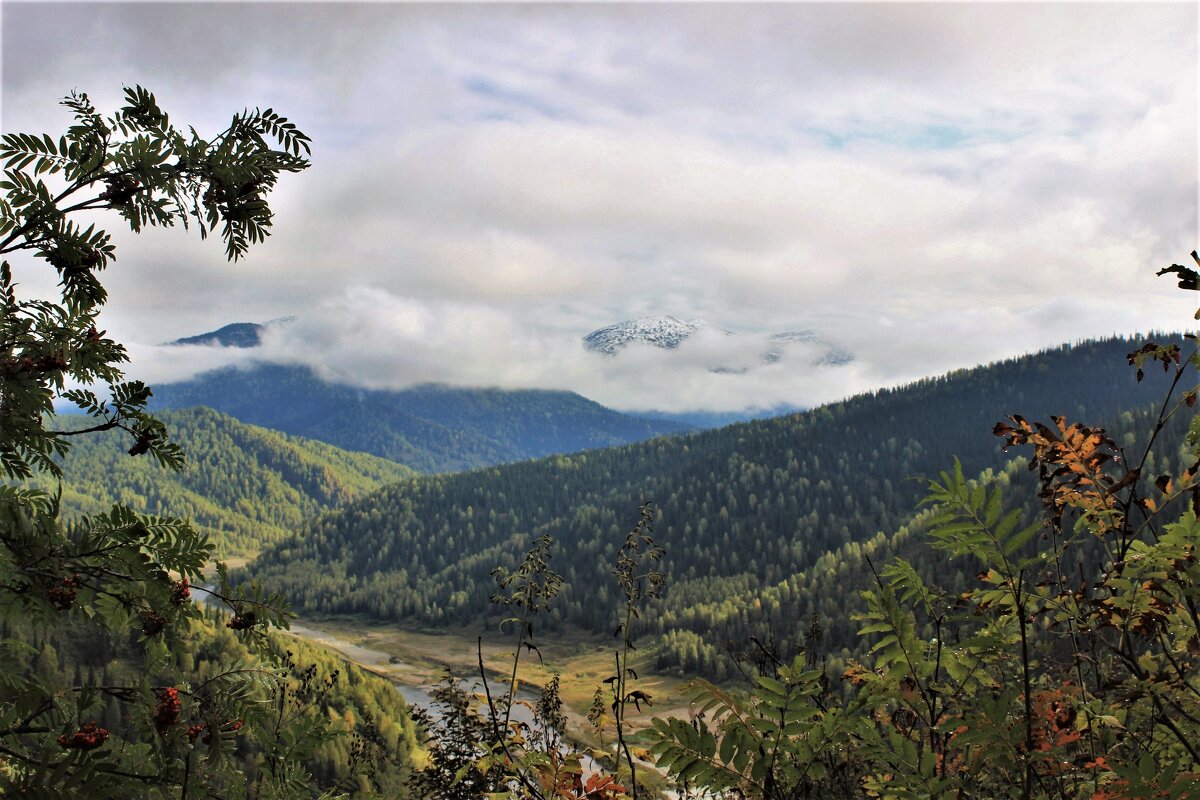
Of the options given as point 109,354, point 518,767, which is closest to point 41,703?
point 109,354

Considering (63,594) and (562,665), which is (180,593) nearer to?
(63,594)

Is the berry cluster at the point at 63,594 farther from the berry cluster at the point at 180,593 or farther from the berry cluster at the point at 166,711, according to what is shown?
the berry cluster at the point at 166,711

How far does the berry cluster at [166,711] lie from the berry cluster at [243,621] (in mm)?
378

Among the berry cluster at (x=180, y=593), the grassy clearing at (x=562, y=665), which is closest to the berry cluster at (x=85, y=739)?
the berry cluster at (x=180, y=593)

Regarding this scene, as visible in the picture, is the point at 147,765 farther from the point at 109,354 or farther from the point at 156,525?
the point at 109,354

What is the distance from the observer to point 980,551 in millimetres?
2887

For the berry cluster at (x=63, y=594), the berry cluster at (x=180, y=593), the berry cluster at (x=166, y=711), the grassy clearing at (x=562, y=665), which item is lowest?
the grassy clearing at (x=562, y=665)

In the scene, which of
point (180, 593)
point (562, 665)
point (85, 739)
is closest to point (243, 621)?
point (180, 593)

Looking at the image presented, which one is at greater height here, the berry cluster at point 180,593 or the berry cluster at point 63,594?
the berry cluster at point 63,594

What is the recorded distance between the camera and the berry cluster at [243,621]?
366cm

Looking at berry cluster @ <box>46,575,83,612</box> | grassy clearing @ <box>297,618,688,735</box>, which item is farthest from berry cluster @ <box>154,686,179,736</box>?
grassy clearing @ <box>297,618,688,735</box>

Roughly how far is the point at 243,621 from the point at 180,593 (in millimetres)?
511

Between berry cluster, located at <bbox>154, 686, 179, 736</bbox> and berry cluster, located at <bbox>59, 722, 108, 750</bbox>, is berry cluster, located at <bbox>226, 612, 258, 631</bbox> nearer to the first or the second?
berry cluster, located at <bbox>154, 686, 179, 736</bbox>

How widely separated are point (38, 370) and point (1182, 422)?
214m
